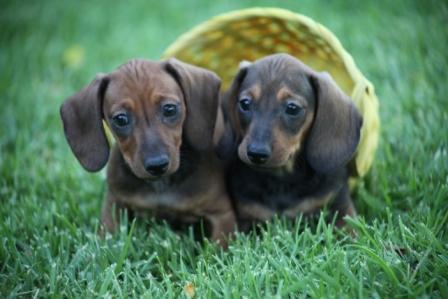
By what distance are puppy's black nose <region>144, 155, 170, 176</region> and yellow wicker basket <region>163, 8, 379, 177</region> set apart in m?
1.40

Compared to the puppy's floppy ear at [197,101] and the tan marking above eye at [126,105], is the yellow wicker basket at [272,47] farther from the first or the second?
the tan marking above eye at [126,105]

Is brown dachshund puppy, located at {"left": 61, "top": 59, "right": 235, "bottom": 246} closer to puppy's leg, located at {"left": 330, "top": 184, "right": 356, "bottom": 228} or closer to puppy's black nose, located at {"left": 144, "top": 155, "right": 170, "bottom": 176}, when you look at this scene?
puppy's black nose, located at {"left": 144, "top": 155, "right": 170, "bottom": 176}

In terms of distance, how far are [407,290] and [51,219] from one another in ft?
7.96

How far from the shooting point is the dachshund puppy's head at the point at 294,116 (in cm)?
373

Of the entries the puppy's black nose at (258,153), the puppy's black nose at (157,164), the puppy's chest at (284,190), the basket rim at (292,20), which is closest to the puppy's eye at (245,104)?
the puppy's black nose at (258,153)

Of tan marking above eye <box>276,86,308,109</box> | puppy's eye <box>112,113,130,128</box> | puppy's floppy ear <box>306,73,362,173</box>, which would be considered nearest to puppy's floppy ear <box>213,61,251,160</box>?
tan marking above eye <box>276,86,308,109</box>

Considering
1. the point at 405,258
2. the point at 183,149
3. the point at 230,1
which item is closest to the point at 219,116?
the point at 183,149

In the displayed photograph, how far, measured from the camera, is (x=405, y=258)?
3213 mm

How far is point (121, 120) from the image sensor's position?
3.77 m

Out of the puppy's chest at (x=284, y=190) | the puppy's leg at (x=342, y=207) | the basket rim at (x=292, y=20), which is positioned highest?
the basket rim at (x=292, y=20)

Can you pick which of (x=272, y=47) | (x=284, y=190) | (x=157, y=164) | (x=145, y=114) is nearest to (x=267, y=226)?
(x=284, y=190)

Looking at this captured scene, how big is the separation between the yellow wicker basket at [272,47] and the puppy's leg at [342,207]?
0.25 m

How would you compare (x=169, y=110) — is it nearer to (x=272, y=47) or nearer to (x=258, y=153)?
(x=258, y=153)

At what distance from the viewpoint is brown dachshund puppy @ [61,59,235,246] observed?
12.2 feet
